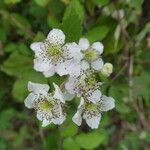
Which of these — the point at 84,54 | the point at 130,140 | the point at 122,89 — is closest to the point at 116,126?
the point at 130,140

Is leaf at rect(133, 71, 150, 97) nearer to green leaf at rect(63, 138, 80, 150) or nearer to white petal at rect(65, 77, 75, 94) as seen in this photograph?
green leaf at rect(63, 138, 80, 150)

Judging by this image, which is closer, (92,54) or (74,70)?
(74,70)

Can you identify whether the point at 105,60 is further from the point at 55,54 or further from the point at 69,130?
the point at 55,54

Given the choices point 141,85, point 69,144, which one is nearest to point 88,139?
point 69,144

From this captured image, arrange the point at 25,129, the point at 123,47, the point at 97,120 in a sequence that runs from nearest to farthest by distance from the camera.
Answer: the point at 97,120
the point at 123,47
the point at 25,129

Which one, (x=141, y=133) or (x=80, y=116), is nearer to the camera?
(x=80, y=116)

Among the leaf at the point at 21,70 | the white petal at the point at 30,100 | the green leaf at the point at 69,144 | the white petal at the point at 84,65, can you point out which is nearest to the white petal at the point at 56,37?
the white petal at the point at 84,65

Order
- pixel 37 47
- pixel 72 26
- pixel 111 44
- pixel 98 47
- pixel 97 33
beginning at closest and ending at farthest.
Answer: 1. pixel 72 26
2. pixel 37 47
3. pixel 98 47
4. pixel 97 33
5. pixel 111 44

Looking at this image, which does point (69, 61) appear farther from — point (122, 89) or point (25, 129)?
point (25, 129)
